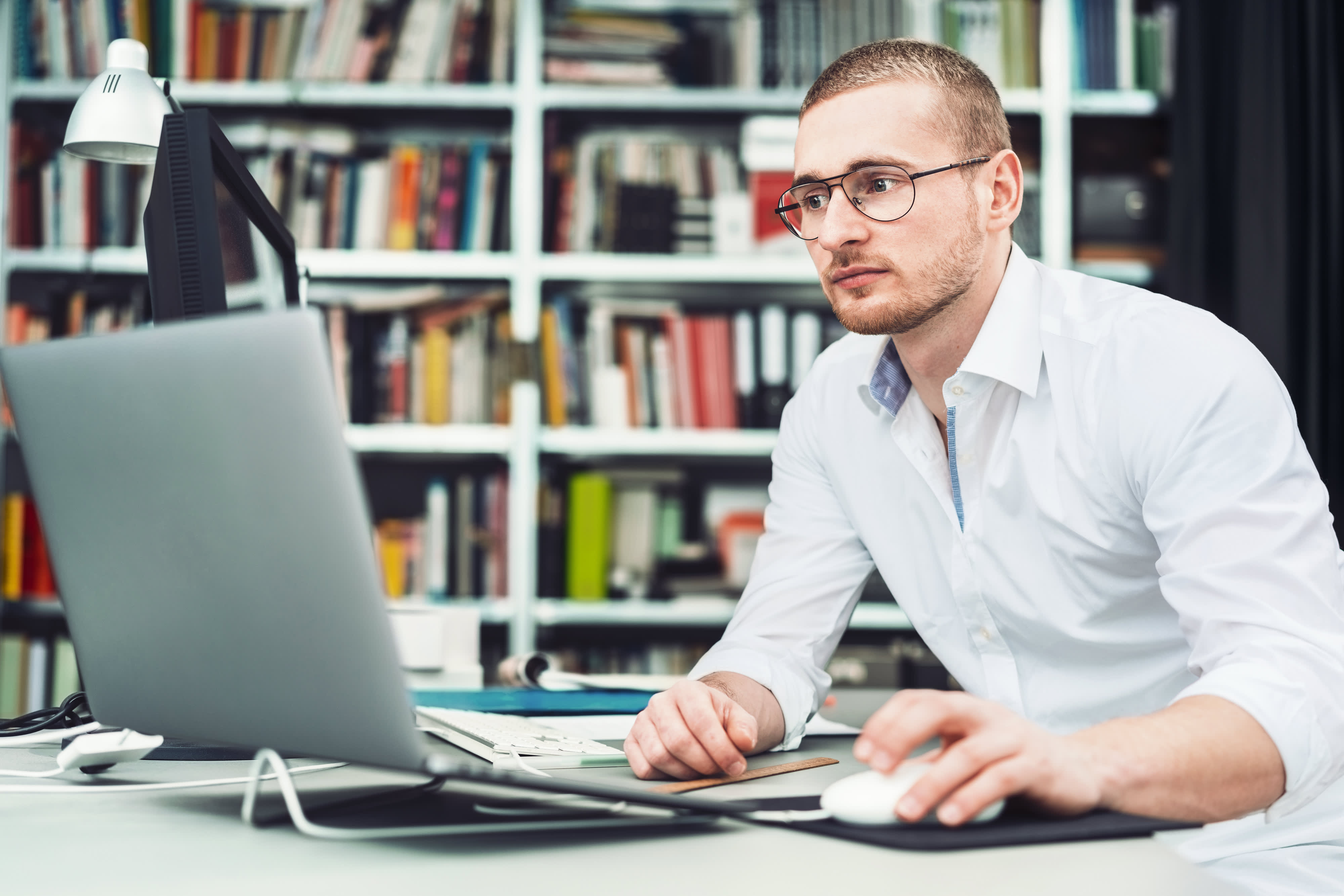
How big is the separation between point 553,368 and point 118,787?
6.32 ft

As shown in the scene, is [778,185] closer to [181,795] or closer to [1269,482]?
[1269,482]

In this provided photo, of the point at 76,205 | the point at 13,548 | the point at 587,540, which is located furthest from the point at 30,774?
the point at 76,205

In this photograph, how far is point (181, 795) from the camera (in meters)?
0.68

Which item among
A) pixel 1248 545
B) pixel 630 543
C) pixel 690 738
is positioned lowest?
pixel 630 543

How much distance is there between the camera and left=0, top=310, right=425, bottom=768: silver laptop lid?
0.49 meters

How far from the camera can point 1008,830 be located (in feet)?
1.80

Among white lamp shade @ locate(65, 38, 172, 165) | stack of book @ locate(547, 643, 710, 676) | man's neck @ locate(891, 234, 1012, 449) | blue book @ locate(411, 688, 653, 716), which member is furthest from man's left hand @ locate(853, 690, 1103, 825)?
stack of book @ locate(547, 643, 710, 676)

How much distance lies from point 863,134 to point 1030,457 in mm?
356

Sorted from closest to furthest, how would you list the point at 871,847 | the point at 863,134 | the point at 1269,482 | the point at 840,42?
the point at 871,847, the point at 1269,482, the point at 863,134, the point at 840,42

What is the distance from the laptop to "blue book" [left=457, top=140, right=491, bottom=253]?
6.64 feet

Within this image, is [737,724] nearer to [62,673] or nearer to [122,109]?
[122,109]

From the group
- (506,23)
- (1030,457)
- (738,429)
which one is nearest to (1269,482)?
(1030,457)

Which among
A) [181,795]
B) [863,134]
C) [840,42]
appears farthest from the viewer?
[840,42]

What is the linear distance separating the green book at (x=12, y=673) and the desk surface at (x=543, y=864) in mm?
2313
